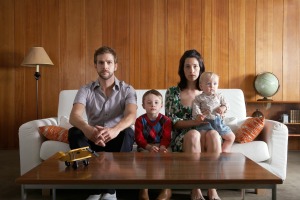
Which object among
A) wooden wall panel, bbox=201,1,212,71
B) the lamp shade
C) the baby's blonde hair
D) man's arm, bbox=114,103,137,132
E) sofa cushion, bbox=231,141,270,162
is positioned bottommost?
sofa cushion, bbox=231,141,270,162

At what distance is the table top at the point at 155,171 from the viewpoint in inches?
51.0

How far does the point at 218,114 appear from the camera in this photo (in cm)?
238

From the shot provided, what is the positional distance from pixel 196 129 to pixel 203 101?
200 millimetres

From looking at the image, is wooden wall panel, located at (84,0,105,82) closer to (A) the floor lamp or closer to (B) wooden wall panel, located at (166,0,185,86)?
(A) the floor lamp

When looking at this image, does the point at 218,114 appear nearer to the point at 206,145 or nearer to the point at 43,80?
the point at 206,145

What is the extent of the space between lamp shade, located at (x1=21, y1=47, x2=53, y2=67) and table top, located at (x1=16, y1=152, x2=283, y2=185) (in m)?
2.62

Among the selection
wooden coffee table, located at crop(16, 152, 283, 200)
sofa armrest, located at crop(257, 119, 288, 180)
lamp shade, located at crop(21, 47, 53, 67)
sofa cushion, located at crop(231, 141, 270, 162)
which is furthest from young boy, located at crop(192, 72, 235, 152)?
lamp shade, located at crop(21, 47, 53, 67)

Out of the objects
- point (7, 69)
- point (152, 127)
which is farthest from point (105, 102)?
point (7, 69)

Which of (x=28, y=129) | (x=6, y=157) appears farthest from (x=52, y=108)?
(x=28, y=129)

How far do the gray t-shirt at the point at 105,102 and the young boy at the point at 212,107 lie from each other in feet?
1.50

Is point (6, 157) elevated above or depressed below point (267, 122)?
below

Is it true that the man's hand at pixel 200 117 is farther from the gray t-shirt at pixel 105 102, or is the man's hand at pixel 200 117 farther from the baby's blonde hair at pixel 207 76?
the gray t-shirt at pixel 105 102

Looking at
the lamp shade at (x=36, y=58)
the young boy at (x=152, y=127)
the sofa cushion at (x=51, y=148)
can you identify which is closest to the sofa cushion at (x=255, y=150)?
the young boy at (x=152, y=127)

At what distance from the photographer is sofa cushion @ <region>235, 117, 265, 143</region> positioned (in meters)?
2.55
